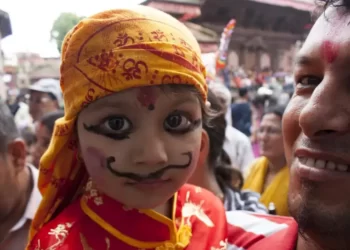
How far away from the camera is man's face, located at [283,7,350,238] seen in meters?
0.79

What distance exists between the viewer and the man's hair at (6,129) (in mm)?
1576

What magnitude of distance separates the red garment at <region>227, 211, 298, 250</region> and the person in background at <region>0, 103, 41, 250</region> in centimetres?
81

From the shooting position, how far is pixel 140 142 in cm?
97

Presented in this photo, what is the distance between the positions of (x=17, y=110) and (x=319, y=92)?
444 centimetres

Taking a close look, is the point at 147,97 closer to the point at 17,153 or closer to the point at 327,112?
the point at 327,112

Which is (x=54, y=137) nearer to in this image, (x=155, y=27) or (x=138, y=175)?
(x=138, y=175)

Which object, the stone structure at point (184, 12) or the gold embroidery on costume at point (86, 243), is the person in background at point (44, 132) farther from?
the stone structure at point (184, 12)

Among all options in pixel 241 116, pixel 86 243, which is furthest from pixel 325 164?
pixel 241 116

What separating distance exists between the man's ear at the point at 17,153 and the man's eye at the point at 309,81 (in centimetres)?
110

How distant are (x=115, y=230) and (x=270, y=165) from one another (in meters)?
1.80

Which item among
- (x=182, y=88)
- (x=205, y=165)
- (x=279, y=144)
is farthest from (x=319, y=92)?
(x=279, y=144)

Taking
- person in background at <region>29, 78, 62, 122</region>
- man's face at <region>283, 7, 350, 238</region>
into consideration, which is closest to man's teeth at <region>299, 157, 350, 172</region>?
man's face at <region>283, 7, 350, 238</region>

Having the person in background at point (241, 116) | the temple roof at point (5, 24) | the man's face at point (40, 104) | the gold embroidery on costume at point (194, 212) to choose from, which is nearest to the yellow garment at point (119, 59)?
the gold embroidery on costume at point (194, 212)

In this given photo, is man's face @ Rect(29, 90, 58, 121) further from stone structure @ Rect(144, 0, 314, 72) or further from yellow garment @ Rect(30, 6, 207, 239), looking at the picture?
stone structure @ Rect(144, 0, 314, 72)
